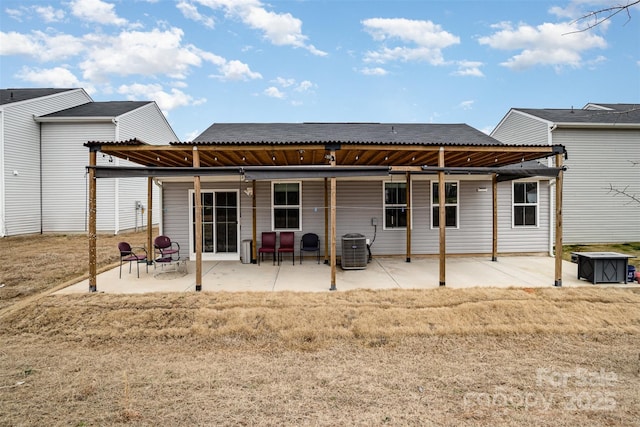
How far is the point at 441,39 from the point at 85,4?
53.1 feet

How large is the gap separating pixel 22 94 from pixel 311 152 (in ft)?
57.5

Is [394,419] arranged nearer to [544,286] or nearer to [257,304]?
[257,304]

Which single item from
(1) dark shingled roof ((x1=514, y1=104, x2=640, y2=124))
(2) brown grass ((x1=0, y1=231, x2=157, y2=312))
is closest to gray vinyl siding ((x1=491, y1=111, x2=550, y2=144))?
(1) dark shingled roof ((x1=514, y1=104, x2=640, y2=124))

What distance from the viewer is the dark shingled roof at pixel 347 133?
9.57 metres

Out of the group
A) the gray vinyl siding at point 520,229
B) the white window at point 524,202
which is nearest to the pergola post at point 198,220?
the gray vinyl siding at point 520,229

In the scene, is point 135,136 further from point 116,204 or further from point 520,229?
point 520,229

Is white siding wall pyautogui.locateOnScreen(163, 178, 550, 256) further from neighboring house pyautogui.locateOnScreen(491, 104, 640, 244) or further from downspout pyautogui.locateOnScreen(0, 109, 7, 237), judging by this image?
downspout pyautogui.locateOnScreen(0, 109, 7, 237)

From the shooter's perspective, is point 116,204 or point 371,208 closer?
point 371,208

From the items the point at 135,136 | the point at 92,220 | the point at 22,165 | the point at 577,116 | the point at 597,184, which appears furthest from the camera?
the point at 135,136

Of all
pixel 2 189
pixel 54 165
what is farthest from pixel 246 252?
pixel 54 165

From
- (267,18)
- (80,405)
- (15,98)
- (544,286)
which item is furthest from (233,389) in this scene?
(15,98)

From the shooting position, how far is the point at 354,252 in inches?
306

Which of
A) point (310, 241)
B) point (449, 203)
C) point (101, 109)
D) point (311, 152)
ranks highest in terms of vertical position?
point (101, 109)

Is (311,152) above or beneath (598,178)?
above
